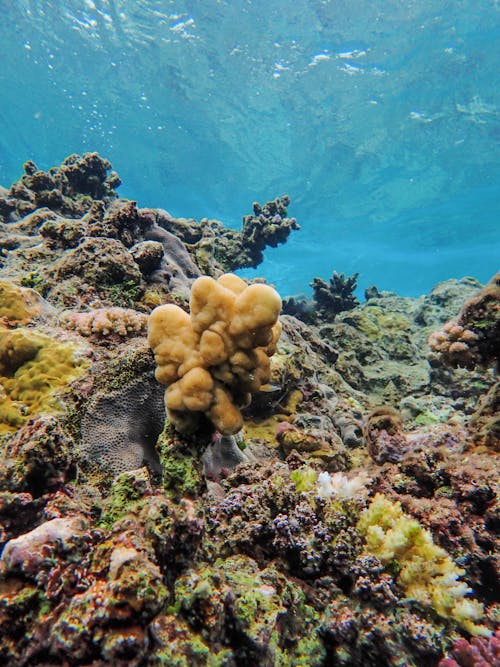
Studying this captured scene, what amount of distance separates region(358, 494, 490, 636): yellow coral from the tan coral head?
129cm

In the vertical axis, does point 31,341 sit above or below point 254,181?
below

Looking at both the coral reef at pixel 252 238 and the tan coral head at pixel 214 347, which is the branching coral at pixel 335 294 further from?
the tan coral head at pixel 214 347

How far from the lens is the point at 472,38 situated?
16.9 meters

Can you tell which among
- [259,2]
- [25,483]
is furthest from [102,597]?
[259,2]

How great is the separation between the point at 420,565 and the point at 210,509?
1.50 metres

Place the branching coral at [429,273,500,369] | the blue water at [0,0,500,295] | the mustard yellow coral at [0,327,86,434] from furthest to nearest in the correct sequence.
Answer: the blue water at [0,0,500,295], the branching coral at [429,273,500,369], the mustard yellow coral at [0,327,86,434]

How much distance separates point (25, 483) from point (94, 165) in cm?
1071

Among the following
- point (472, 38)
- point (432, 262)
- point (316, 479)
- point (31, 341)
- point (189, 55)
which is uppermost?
point (432, 262)

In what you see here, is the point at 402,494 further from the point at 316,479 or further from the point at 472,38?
the point at 472,38

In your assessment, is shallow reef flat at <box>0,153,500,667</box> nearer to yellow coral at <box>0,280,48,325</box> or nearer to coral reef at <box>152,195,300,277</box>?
yellow coral at <box>0,280,48,325</box>

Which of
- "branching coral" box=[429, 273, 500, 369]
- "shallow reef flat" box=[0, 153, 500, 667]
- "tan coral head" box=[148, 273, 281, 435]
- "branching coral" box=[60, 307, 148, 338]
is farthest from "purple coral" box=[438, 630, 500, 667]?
"branching coral" box=[60, 307, 148, 338]

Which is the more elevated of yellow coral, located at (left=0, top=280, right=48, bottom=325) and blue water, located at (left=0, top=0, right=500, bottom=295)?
blue water, located at (left=0, top=0, right=500, bottom=295)

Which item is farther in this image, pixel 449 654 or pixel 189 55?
pixel 189 55

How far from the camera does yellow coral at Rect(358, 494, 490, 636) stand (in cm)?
216
